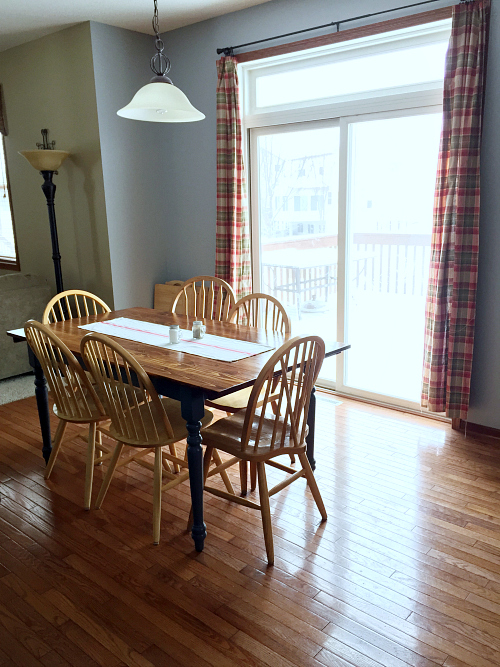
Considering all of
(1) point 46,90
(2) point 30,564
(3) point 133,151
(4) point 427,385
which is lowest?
(2) point 30,564

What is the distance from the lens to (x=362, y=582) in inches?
81.5

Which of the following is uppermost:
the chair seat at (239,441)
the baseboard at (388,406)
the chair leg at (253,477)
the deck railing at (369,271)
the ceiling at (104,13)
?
the ceiling at (104,13)

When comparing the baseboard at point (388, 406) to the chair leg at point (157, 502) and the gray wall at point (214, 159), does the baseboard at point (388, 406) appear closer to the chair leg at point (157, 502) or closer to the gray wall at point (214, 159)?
the gray wall at point (214, 159)

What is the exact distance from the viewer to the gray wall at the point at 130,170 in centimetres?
432

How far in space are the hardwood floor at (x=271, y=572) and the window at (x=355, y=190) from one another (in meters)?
1.04

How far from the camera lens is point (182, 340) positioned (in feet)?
9.24

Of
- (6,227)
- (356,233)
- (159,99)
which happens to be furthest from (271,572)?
(6,227)

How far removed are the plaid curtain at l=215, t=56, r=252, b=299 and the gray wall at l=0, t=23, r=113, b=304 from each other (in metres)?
1.00

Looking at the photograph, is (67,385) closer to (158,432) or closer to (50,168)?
(158,432)

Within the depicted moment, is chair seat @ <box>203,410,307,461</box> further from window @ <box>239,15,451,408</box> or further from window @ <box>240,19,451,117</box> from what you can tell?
window @ <box>240,19,451,117</box>

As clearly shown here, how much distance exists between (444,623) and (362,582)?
32cm

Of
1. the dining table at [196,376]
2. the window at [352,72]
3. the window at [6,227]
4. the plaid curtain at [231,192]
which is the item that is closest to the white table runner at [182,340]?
the dining table at [196,376]

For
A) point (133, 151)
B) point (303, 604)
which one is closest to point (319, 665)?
point (303, 604)

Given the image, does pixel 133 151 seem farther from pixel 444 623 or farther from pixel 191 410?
pixel 444 623
